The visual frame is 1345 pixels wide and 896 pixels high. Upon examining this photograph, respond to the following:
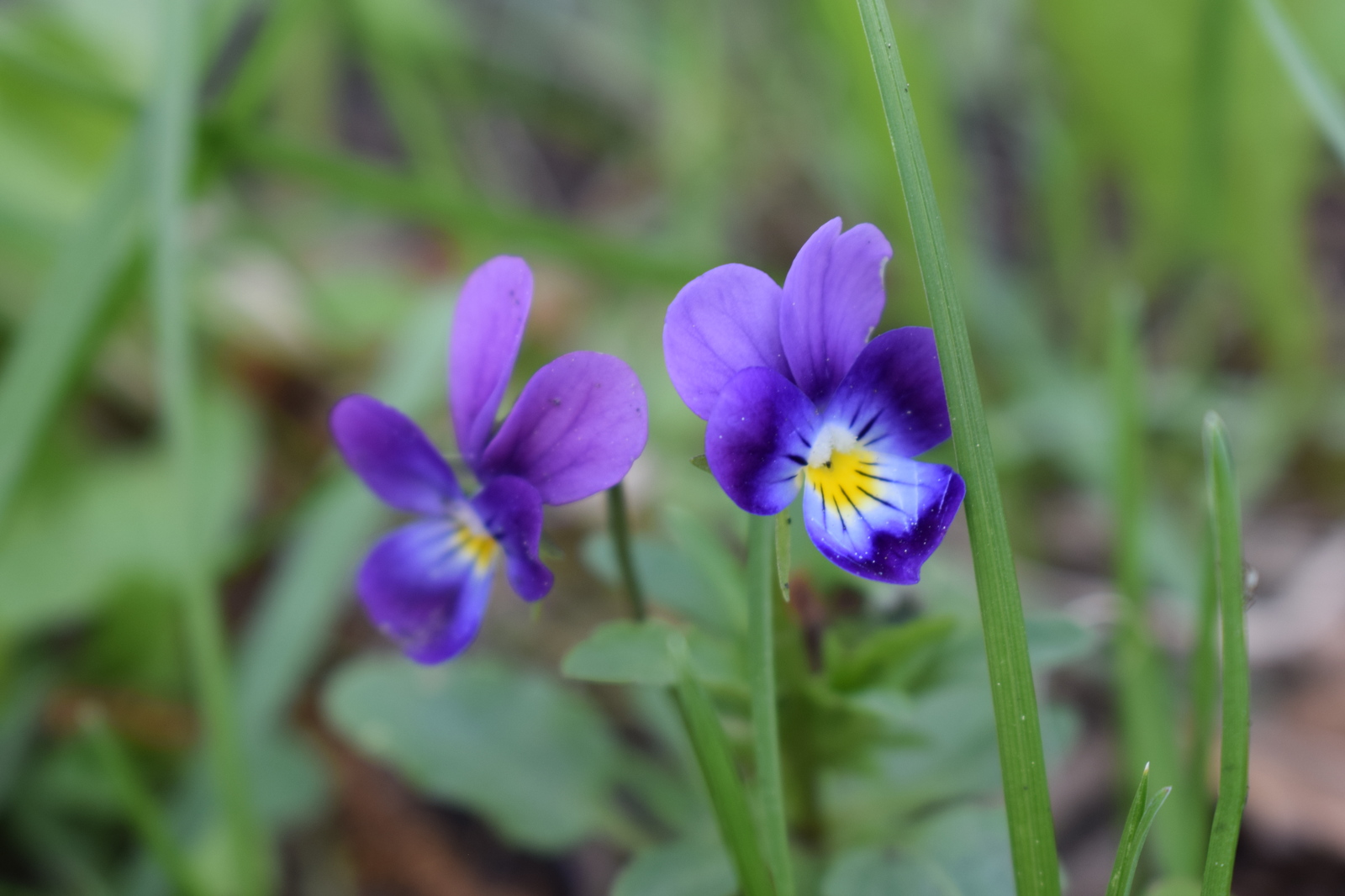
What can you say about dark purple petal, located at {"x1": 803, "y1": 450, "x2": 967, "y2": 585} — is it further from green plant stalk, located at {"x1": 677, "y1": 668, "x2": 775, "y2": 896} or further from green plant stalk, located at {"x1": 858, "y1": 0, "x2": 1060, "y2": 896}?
green plant stalk, located at {"x1": 677, "y1": 668, "x2": 775, "y2": 896}

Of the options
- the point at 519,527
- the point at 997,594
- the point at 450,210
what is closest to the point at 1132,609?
the point at 997,594

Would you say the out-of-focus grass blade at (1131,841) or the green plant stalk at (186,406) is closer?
the out-of-focus grass blade at (1131,841)

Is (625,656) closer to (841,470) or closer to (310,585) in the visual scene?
(841,470)

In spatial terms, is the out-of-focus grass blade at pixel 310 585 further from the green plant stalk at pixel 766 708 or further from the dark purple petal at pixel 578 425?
the green plant stalk at pixel 766 708

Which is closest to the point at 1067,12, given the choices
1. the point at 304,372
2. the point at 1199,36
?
the point at 1199,36

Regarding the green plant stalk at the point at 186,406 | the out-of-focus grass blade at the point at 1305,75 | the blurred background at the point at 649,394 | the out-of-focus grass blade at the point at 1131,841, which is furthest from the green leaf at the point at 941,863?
the out-of-focus grass blade at the point at 1305,75

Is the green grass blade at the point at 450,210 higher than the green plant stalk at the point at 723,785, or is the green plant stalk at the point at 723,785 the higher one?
the green grass blade at the point at 450,210

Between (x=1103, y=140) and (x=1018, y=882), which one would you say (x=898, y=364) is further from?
(x=1103, y=140)

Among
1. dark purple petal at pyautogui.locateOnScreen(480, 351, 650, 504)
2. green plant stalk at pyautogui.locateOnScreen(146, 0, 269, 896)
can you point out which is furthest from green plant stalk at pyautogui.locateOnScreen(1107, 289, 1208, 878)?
green plant stalk at pyautogui.locateOnScreen(146, 0, 269, 896)
